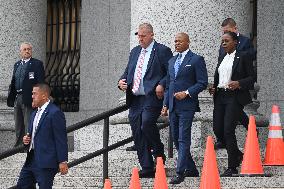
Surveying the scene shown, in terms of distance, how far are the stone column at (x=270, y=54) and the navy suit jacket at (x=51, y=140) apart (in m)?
7.76

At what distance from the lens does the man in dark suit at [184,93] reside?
12641 millimetres

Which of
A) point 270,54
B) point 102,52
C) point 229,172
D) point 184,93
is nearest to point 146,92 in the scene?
point 184,93

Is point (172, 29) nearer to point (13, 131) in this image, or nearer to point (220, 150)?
point (220, 150)

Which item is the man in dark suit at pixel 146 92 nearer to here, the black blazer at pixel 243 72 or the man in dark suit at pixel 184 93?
the man in dark suit at pixel 184 93

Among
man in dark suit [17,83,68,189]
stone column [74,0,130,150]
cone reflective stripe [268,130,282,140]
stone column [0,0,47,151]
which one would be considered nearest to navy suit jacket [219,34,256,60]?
cone reflective stripe [268,130,282,140]

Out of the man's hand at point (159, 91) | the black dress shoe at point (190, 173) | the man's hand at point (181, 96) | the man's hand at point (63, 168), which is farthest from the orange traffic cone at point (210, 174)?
the man's hand at point (159, 91)

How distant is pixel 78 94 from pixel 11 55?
3670 millimetres

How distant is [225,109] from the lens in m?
12.8

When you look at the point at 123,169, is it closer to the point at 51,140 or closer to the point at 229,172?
the point at 229,172

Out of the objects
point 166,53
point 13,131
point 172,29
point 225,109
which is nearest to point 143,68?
point 166,53

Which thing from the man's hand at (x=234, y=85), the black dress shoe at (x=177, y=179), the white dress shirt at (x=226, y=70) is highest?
the white dress shirt at (x=226, y=70)

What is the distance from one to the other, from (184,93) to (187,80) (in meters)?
0.26

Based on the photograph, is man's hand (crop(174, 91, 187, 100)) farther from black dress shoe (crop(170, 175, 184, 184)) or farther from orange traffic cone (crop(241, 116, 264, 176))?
black dress shoe (crop(170, 175, 184, 184))

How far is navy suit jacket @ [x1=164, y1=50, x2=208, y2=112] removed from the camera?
1278cm
